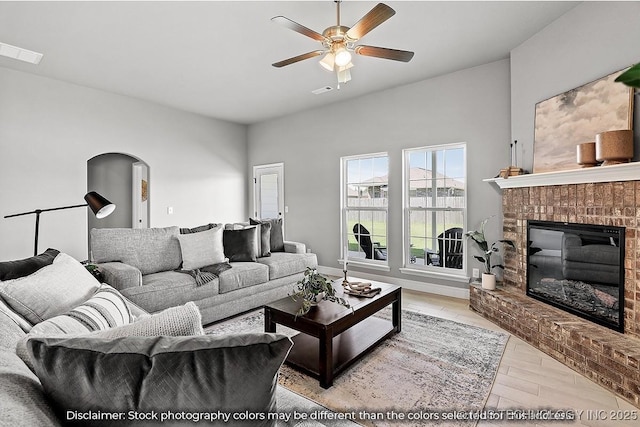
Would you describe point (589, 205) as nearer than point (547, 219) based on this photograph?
Yes

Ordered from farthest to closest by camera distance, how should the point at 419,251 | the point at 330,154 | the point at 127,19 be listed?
the point at 330,154
the point at 419,251
the point at 127,19

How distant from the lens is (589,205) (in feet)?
8.48

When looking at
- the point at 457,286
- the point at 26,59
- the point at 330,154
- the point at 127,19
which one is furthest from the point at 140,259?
the point at 457,286

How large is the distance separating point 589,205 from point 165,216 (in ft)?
18.3

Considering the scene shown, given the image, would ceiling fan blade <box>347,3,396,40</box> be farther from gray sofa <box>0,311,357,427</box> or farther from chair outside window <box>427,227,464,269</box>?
chair outside window <box>427,227,464,269</box>

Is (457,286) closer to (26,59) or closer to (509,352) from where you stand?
(509,352)

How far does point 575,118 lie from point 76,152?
19.3 feet

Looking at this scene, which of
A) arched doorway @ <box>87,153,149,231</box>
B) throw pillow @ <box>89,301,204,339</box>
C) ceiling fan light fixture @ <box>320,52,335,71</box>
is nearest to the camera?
throw pillow @ <box>89,301,204,339</box>

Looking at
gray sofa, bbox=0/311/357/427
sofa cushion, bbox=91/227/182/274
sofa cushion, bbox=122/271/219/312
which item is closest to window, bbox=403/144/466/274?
sofa cushion, bbox=122/271/219/312

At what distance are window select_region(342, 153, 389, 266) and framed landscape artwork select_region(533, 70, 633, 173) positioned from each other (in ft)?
6.70

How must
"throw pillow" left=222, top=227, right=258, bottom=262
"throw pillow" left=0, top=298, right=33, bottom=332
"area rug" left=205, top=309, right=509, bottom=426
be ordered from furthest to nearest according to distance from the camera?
"throw pillow" left=222, top=227, right=258, bottom=262 < "area rug" left=205, top=309, right=509, bottom=426 < "throw pillow" left=0, top=298, right=33, bottom=332

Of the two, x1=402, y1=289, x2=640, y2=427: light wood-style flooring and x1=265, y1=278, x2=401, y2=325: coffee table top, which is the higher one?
x1=265, y1=278, x2=401, y2=325: coffee table top

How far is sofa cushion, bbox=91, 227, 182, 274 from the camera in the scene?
124 inches

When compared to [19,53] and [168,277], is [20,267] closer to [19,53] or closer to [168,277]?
[168,277]
